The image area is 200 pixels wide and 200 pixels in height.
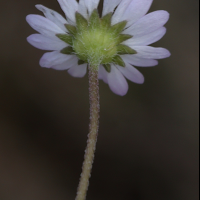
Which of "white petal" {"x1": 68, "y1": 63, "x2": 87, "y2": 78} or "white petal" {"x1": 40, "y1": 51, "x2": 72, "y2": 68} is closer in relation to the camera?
"white petal" {"x1": 40, "y1": 51, "x2": 72, "y2": 68}

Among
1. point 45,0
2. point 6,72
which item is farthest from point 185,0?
point 6,72

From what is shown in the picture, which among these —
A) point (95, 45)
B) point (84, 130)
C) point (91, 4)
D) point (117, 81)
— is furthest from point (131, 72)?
point (84, 130)

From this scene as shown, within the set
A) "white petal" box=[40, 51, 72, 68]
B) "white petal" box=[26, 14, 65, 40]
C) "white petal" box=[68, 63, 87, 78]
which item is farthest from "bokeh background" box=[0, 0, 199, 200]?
"white petal" box=[26, 14, 65, 40]

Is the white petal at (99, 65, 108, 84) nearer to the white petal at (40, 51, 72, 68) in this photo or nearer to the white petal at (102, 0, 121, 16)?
the white petal at (40, 51, 72, 68)

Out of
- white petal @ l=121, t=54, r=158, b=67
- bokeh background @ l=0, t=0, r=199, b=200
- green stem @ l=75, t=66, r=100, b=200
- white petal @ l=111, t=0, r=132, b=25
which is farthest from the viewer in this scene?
bokeh background @ l=0, t=0, r=199, b=200

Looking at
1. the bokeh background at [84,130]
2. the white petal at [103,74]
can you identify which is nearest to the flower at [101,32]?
the white petal at [103,74]

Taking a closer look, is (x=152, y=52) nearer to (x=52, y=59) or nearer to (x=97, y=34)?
(x=97, y=34)

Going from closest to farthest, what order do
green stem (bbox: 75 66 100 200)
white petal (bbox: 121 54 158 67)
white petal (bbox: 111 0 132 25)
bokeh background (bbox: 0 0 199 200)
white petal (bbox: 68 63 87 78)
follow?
green stem (bbox: 75 66 100 200) → white petal (bbox: 111 0 132 25) → white petal (bbox: 121 54 158 67) → white petal (bbox: 68 63 87 78) → bokeh background (bbox: 0 0 199 200)
